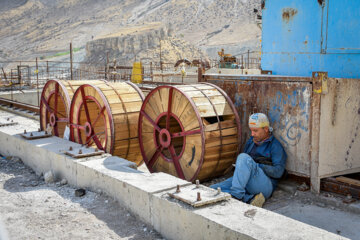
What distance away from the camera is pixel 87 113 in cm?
855

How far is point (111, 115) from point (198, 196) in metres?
3.99

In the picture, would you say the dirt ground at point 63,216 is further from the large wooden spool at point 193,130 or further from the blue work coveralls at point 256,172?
the large wooden spool at point 193,130

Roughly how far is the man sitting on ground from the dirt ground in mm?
1415

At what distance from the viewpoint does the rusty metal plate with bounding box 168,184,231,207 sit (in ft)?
13.8

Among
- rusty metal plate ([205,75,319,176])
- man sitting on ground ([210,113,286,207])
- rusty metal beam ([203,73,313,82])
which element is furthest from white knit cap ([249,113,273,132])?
rusty metal beam ([203,73,313,82])

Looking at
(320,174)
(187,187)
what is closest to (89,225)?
(187,187)

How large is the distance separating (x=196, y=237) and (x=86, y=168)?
262cm

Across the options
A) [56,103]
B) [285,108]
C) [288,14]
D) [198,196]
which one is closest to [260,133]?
[285,108]

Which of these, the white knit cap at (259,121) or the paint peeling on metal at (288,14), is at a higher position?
the paint peeling on metal at (288,14)

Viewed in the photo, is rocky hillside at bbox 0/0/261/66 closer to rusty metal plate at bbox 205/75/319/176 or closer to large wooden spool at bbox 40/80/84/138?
large wooden spool at bbox 40/80/84/138

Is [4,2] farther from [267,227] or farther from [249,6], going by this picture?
[267,227]

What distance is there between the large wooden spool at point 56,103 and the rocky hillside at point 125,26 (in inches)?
1886

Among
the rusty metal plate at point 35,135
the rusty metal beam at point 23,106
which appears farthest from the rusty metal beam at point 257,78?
the rusty metal beam at point 23,106

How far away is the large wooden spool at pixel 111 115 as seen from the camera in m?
7.91
